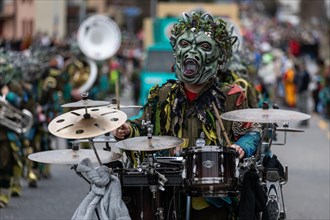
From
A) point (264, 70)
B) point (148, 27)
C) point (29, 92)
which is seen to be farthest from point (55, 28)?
point (29, 92)

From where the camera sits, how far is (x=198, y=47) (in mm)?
7590

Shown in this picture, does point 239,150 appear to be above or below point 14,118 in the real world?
above

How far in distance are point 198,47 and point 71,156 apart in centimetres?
120

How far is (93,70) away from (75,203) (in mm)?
8867

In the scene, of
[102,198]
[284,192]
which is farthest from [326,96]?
[102,198]

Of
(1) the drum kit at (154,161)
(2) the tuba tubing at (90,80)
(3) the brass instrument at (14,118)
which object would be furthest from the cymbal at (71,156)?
(2) the tuba tubing at (90,80)

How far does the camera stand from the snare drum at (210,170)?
6922 millimetres

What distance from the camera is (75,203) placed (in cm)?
1290

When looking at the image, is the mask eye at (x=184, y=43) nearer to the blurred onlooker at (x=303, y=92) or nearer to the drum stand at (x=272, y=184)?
the drum stand at (x=272, y=184)

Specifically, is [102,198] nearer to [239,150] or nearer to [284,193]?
[239,150]

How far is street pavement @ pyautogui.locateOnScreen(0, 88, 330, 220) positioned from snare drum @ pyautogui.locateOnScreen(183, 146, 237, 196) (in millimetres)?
2319

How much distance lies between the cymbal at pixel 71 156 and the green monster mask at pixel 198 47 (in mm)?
811

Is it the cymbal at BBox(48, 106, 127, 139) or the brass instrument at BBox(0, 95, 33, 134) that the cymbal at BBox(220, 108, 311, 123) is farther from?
the brass instrument at BBox(0, 95, 33, 134)

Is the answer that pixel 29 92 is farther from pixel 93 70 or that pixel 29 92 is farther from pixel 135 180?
pixel 135 180
